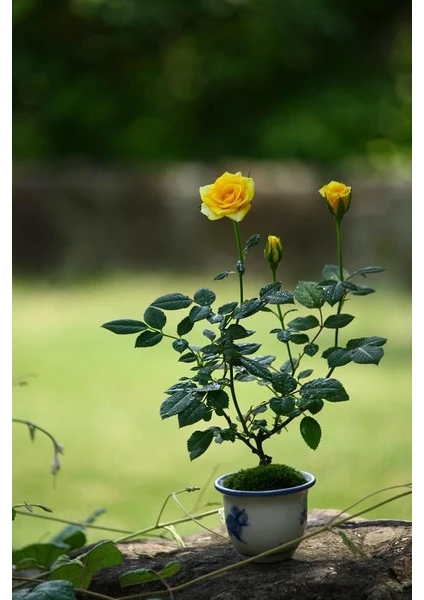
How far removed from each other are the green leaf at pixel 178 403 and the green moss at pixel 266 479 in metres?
0.12

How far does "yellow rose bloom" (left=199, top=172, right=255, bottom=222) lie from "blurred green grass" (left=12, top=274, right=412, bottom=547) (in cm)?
93

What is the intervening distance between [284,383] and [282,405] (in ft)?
0.10

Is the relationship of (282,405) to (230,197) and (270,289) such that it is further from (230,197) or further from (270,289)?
(230,197)

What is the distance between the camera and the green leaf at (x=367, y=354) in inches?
41.0

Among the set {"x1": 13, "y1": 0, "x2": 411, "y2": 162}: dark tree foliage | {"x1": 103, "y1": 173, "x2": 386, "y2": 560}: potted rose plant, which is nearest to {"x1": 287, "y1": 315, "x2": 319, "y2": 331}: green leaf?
{"x1": 103, "y1": 173, "x2": 386, "y2": 560}: potted rose plant

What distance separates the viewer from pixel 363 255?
15.0 feet

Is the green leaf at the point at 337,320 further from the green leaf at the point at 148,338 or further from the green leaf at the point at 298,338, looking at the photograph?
the green leaf at the point at 148,338

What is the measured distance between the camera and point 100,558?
1.11 m

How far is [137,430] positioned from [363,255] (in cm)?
202

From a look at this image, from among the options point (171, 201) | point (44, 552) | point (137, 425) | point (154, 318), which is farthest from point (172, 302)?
point (171, 201)

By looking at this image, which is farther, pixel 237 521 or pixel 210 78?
pixel 210 78

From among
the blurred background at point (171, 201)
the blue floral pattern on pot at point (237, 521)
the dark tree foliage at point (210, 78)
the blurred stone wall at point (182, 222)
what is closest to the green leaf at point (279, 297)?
the blue floral pattern on pot at point (237, 521)

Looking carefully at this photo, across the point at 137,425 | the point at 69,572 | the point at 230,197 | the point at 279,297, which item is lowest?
the point at 137,425
